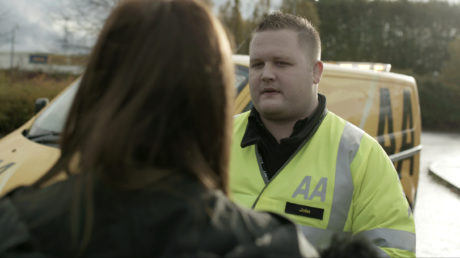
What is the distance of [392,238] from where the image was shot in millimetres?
2102

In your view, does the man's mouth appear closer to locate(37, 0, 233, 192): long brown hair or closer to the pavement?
locate(37, 0, 233, 192): long brown hair

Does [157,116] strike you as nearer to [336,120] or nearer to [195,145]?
[195,145]

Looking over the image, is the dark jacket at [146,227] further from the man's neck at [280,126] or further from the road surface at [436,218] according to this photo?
the road surface at [436,218]

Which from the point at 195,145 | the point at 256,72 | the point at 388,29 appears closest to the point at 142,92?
the point at 195,145

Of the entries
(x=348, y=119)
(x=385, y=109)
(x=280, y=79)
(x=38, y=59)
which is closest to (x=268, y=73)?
(x=280, y=79)

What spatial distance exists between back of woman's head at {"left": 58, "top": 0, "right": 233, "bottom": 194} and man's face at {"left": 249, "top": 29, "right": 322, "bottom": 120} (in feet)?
4.63

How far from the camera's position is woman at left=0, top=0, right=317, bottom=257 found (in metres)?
1.00

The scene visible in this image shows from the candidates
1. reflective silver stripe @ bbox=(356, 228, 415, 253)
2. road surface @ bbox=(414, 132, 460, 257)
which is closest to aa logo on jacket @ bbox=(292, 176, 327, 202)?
reflective silver stripe @ bbox=(356, 228, 415, 253)

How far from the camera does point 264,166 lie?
2479 mm

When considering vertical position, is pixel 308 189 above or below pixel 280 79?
below

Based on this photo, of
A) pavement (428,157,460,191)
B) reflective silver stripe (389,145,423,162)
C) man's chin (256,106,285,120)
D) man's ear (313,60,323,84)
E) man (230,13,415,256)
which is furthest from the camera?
pavement (428,157,460,191)

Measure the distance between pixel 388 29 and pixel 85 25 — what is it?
28849 mm

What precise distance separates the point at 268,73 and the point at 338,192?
2.35 ft

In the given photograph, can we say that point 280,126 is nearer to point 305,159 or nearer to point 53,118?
point 305,159
